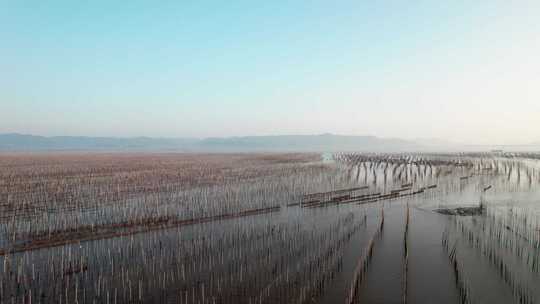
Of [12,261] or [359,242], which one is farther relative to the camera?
[359,242]

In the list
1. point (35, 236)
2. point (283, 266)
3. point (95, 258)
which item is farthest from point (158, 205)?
point (283, 266)

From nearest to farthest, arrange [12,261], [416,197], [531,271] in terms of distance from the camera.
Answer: [531,271] < [12,261] < [416,197]

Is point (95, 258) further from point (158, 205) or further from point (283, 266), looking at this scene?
point (158, 205)

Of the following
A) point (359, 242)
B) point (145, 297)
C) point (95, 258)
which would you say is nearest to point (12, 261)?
point (95, 258)

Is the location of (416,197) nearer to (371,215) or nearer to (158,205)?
(371,215)

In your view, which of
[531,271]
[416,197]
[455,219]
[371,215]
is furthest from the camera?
[416,197]

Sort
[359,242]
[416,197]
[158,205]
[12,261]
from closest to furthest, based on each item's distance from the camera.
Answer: [12,261] < [359,242] < [158,205] < [416,197]
